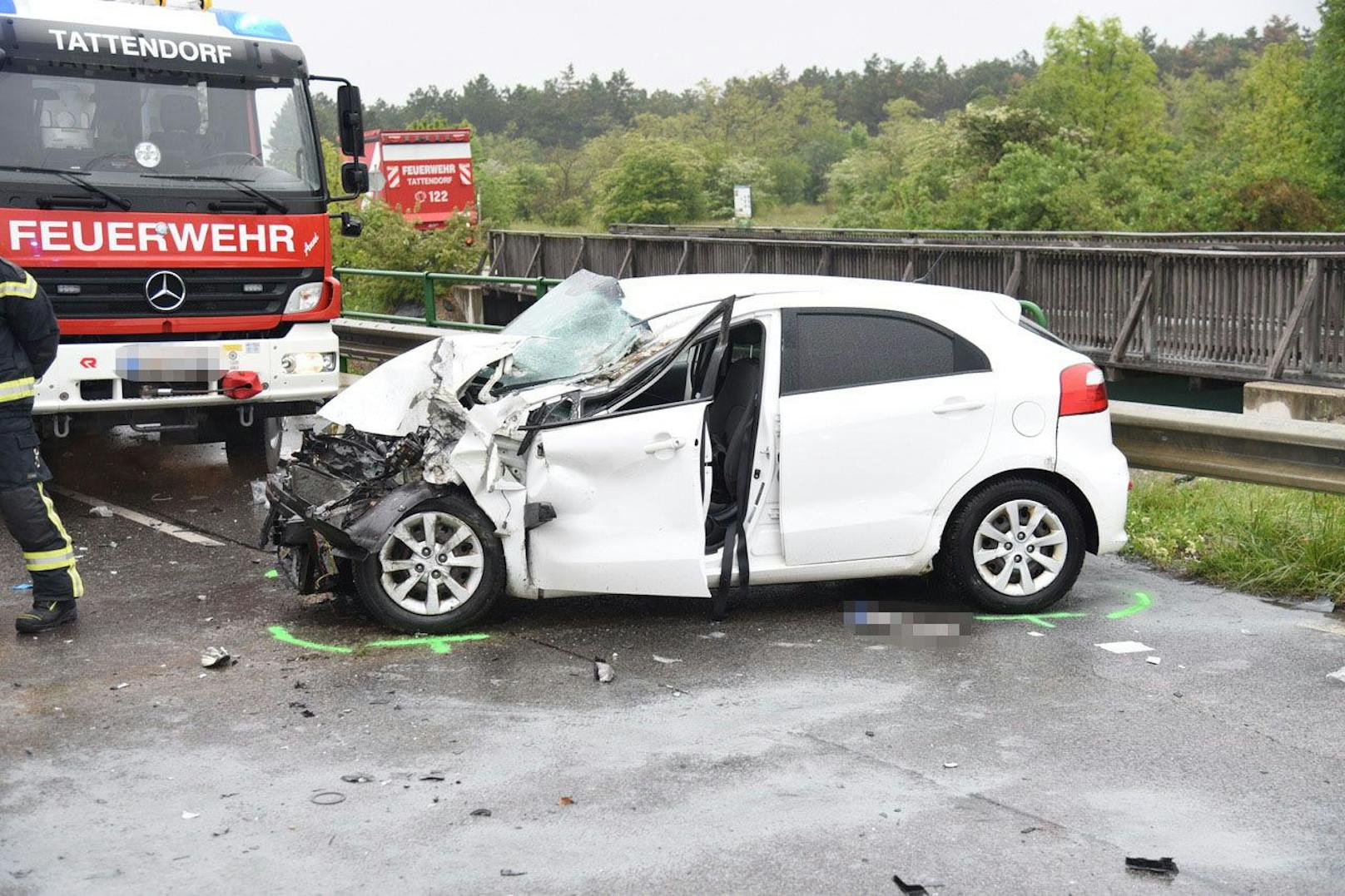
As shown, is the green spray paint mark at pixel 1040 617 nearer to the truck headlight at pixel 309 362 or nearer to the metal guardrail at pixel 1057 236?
the truck headlight at pixel 309 362

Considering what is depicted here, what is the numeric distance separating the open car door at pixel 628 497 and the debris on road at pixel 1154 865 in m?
2.61

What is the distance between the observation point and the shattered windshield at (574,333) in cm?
712

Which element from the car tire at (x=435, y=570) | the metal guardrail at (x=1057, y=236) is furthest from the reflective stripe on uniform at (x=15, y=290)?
the metal guardrail at (x=1057, y=236)

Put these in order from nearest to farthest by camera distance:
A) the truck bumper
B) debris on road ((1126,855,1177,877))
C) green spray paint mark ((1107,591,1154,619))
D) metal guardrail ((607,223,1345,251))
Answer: debris on road ((1126,855,1177,877)) < green spray paint mark ((1107,591,1154,619)) < the truck bumper < metal guardrail ((607,223,1345,251))

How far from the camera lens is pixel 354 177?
11.0 m

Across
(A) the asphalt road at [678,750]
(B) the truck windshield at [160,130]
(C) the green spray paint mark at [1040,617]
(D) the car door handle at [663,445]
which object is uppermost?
(B) the truck windshield at [160,130]

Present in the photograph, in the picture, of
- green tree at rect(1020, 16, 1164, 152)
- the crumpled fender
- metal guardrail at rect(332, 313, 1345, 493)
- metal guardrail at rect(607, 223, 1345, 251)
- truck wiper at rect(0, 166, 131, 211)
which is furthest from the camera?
green tree at rect(1020, 16, 1164, 152)

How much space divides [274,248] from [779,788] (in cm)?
658

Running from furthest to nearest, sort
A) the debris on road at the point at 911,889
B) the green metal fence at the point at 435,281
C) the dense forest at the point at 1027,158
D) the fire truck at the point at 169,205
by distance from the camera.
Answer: the dense forest at the point at 1027,158, the green metal fence at the point at 435,281, the fire truck at the point at 169,205, the debris on road at the point at 911,889

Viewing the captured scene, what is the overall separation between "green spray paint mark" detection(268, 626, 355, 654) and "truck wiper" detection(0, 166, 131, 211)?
3.78 meters

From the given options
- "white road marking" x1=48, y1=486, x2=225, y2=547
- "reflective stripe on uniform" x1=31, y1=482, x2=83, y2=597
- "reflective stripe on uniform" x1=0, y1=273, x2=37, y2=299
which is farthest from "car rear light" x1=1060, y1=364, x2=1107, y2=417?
"white road marking" x1=48, y1=486, x2=225, y2=547

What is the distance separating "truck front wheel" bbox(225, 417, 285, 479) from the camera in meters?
11.3

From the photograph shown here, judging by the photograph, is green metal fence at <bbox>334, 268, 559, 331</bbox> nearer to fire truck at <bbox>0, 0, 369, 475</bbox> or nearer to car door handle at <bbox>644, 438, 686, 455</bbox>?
fire truck at <bbox>0, 0, 369, 475</bbox>

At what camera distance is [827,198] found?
7262cm
